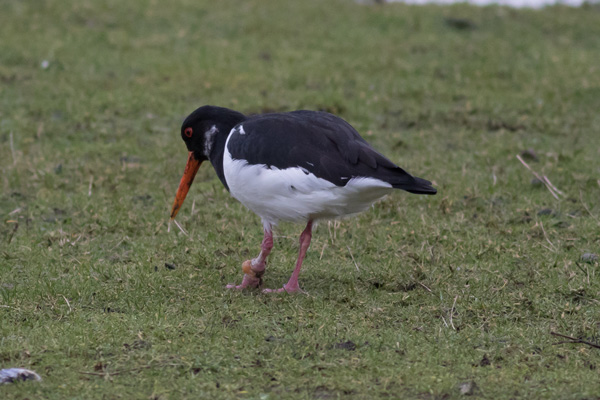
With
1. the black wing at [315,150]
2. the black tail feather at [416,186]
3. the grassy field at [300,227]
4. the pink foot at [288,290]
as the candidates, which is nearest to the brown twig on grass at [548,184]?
the grassy field at [300,227]

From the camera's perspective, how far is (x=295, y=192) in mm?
5043

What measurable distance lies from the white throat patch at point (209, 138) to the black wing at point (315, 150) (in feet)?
1.01

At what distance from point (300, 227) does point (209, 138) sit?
4.05 feet

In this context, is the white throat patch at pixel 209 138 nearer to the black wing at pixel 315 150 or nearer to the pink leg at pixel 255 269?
the black wing at pixel 315 150

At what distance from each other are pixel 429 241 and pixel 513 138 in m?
3.01

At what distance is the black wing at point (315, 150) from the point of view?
4883 millimetres

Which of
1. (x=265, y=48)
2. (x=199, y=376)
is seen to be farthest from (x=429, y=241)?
(x=265, y=48)

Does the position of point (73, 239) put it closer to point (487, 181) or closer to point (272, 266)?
point (272, 266)

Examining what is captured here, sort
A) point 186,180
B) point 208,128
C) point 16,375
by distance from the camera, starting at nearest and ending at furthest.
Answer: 1. point 16,375
2. point 208,128
3. point 186,180

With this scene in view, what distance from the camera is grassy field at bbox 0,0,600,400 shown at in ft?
14.1

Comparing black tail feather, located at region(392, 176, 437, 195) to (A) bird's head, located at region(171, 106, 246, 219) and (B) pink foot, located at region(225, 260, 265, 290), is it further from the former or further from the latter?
(A) bird's head, located at region(171, 106, 246, 219)

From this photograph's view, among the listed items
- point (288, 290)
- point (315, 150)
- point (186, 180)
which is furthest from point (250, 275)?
point (186, 180)

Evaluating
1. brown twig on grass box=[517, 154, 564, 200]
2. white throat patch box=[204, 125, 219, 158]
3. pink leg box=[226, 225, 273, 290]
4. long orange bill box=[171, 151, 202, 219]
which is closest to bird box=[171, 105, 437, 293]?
pink leg box=[226, 225, 273, 290]

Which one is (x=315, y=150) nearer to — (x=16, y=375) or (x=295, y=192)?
(x=295, y=192)
